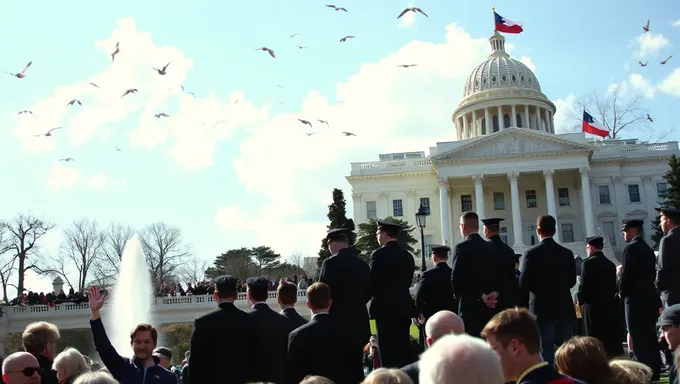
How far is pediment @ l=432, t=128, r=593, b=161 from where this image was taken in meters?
71.3

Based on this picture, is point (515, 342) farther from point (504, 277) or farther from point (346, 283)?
point (504, 277)

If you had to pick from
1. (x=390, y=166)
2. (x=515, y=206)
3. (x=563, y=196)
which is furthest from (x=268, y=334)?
(x=563, y=196)

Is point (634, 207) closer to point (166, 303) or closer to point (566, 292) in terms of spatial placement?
point (166, 303)

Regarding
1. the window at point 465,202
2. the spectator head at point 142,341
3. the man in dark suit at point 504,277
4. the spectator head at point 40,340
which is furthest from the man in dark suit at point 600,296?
the window at point 465,202

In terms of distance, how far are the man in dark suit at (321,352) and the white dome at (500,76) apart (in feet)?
299

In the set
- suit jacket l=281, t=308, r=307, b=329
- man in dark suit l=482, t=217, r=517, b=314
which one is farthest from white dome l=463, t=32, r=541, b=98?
suit jacket l=281, t=308, r=307, b=329

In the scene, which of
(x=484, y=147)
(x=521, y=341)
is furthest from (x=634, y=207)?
(x=521, y=341)

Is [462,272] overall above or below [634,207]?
below

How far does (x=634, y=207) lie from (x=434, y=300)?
69.4 meters

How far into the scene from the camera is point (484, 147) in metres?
72.5

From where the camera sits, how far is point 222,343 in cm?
776

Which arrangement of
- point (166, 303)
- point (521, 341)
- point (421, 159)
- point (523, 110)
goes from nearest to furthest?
point (521, 341)
point (166, 303)
point (421, 159)
point (523, 110)

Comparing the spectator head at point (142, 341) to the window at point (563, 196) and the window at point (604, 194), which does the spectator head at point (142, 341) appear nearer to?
the window at point (563, 196)

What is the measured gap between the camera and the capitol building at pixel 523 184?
7156cm
